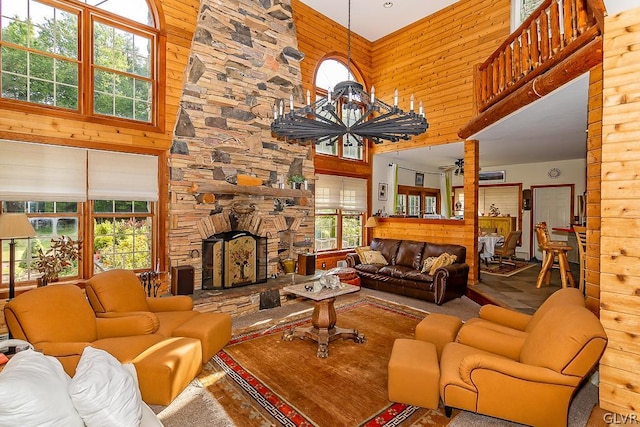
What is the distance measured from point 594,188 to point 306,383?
117 inches

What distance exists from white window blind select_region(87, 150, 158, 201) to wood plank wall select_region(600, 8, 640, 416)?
17.3 ft

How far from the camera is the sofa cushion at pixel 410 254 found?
634 cm

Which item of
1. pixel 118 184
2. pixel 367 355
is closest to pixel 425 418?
pixel 367 355

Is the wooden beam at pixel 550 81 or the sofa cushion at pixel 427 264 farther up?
the wooden beam at pixel 550 81

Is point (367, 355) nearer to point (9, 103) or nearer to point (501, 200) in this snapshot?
point (9, 103)

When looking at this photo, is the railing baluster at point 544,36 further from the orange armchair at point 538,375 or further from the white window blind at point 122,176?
the white window blind at point 122,176

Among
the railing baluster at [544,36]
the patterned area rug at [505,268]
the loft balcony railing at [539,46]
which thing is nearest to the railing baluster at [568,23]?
the loft balcony railing at [539,46]

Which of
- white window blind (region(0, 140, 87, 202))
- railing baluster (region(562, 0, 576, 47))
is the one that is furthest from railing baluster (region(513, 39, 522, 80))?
white window blind (region(0, 140, 87, 202))

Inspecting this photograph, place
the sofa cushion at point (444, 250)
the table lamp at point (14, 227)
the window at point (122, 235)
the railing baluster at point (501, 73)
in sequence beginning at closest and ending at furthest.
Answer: the table lamp at point (14, 227), the window at point (122, 235), the railing baluster at point (501, 73), the sofa cushion at point (444, 250)

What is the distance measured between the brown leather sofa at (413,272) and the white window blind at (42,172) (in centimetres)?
477

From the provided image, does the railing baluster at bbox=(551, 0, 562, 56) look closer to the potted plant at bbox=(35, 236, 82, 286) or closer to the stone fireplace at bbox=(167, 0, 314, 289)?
the stone fireplace at bbox=(167, 0, 314, 289)

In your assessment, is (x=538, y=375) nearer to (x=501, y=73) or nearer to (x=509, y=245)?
(x=501, y=73)

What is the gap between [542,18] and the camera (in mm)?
3621

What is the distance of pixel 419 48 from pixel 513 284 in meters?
5.45
